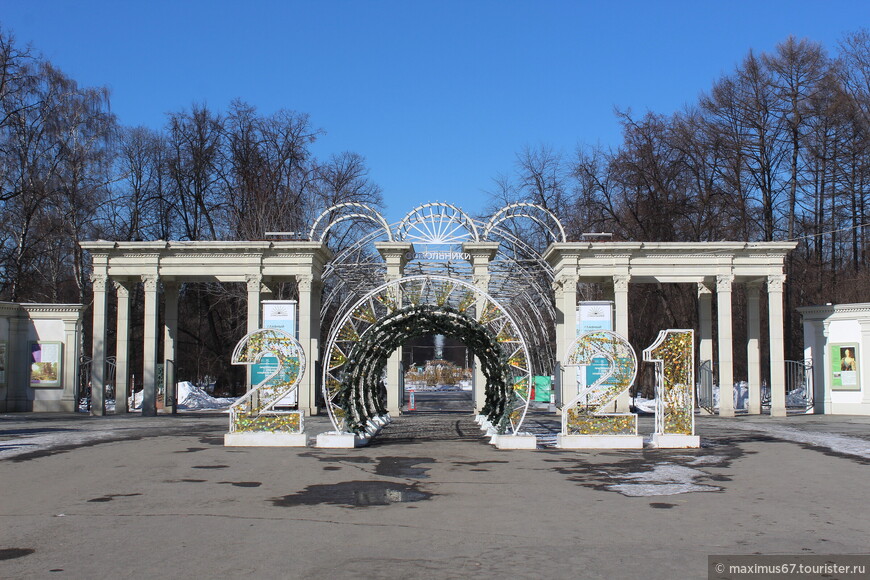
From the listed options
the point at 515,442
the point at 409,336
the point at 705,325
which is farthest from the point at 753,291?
the point at 515,442

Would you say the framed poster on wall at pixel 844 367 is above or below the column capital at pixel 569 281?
below

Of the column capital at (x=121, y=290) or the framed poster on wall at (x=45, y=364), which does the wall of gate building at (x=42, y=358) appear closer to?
the framed poster on wall at (x=45, y=364)

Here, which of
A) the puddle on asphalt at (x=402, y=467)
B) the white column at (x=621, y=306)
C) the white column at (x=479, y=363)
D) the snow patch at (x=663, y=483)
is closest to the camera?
the snow patch at (x=663, y=483)

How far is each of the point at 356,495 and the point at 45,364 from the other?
942 inches

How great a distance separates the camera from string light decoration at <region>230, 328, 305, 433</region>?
1928 centimetres

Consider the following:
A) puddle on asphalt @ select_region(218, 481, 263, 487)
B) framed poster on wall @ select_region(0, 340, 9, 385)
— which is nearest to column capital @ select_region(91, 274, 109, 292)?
framed poster on wall @ select_region(0, 340, 9, 385)

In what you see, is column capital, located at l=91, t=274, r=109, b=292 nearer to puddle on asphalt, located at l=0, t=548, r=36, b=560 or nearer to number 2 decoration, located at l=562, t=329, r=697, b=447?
number 2 decoration, located at l=562, t=329, r=697, b=447

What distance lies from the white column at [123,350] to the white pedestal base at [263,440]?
41.2ft

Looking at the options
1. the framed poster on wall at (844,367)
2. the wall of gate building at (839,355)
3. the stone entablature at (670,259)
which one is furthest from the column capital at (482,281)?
the framed poster on wall at (844,367)

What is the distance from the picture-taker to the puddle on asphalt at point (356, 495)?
11180 millimetres

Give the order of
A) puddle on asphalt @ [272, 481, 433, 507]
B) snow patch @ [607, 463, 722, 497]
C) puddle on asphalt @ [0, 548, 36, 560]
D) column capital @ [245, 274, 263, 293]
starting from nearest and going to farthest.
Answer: puddle on asphalt @ [0, 548, 36, 560] < puddle on asphalt @ [272, 481, 433, 507] < snow patch @ [607, 463, 722, 497] < column capital @ [245, 274, 263, 293]

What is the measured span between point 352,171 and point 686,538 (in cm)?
4192

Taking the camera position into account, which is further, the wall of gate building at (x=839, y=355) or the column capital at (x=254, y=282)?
the wall of gate building at (x=839, y=355)

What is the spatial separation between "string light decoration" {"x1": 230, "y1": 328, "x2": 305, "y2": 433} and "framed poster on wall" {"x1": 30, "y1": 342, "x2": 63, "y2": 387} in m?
15.2
